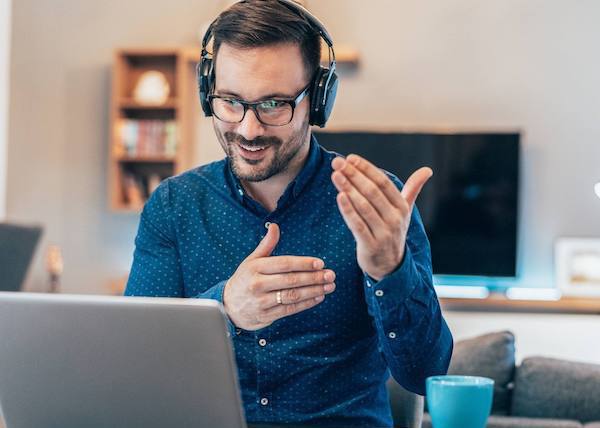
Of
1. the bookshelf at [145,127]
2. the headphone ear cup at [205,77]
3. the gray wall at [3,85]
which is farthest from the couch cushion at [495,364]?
the gray wall at [3,85]

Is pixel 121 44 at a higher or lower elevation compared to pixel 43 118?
higher

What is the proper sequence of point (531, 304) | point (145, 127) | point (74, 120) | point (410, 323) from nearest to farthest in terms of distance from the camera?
point (410, 323)
point (531, 304)
point (145, 127)
point (74, 120)

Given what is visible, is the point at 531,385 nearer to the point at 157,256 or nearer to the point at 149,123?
the point at 157,256

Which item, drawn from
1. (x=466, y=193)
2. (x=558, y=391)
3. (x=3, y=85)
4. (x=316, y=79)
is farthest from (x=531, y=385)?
(x=3, y=85)

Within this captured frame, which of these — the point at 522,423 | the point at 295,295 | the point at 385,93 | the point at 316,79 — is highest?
the point at 385,93

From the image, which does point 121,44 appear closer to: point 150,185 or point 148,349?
point 150,185

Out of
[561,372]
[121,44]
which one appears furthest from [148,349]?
[121,44]

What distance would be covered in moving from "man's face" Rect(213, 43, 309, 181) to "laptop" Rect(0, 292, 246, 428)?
58 cm

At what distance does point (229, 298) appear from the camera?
49.7 inches

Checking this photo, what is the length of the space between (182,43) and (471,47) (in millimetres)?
1501

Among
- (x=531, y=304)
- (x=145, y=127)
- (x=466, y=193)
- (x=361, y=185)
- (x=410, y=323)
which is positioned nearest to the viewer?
(x=361, y=185)

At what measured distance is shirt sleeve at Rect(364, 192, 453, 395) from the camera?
4.19ft

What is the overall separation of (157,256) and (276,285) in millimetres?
472

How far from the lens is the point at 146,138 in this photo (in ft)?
15.9
